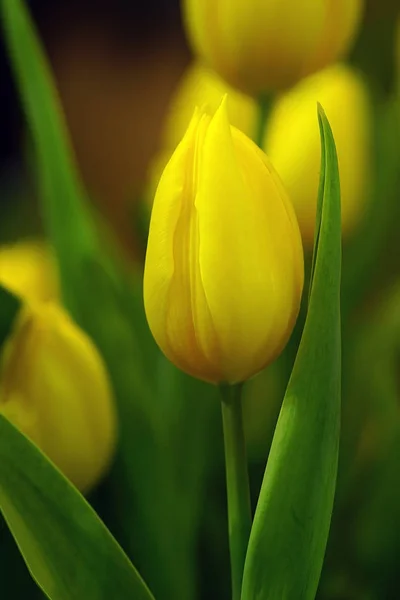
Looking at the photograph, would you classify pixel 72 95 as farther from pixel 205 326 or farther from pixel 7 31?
pixel 205 326

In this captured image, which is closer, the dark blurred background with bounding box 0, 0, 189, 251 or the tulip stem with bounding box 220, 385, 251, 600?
the tulip stem with bounding box 220, 385, 251, 600

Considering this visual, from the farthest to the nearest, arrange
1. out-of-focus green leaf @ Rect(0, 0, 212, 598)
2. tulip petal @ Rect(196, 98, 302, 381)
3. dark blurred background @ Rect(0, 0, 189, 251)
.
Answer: dark blurred background @ Rect(0, 0, 189, 251)
out-of-focus green leaf @ Rect(0, 0, 212, 598)
tulip petal @ Rect(196, 98, 302, 381)

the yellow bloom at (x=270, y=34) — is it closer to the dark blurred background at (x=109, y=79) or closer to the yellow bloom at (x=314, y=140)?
the yellow bloom at (x=314, y=140)

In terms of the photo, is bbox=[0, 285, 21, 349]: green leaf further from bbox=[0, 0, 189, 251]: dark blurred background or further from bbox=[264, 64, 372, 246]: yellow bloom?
bbox=[0, 0, 189, 251]: dark blurred background

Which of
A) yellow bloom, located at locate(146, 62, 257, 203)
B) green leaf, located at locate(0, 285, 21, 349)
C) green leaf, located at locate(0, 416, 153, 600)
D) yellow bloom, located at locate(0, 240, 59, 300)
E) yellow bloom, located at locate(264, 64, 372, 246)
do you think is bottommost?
green leaf, located at locate(0, 416, 153, 600)

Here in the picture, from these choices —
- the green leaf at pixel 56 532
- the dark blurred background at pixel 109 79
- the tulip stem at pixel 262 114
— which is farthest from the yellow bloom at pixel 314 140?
the dark blurred background at pixel 109 79

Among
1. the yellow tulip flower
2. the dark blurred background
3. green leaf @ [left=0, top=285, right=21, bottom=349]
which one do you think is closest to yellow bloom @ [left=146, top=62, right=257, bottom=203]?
the yellow tulip flower

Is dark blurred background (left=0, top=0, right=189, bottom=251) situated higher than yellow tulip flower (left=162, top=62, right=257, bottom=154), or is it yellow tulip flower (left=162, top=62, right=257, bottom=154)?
dark blurred background (left=0, top=0, right=189, bottom=251)
